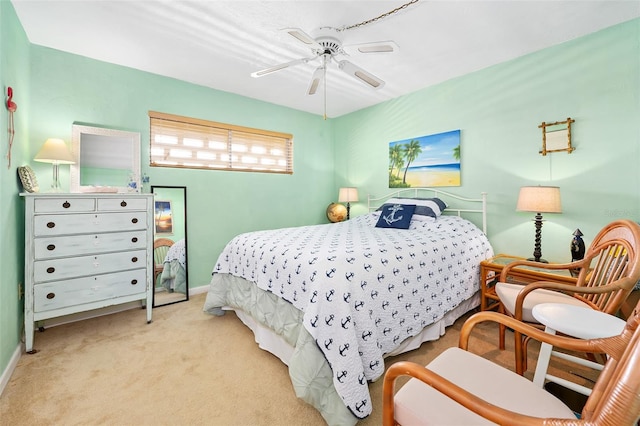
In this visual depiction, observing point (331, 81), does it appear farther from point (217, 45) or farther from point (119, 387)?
point (119, 387)

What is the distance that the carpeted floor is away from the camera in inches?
60.8

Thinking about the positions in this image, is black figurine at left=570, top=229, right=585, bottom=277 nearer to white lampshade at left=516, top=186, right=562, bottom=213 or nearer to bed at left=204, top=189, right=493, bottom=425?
white lampshade at left=516, top=186, right=562, bottom=213

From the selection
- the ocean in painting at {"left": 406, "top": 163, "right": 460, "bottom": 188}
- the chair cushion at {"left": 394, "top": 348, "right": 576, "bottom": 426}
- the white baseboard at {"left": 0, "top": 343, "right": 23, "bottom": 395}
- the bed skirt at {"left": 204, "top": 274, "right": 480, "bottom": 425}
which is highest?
the ocean in painting at {"left": 406, "top": 163, "right": 460, "bottom": 188}

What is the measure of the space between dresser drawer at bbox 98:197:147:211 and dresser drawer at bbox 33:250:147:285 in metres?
0.41

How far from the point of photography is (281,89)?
3600mm

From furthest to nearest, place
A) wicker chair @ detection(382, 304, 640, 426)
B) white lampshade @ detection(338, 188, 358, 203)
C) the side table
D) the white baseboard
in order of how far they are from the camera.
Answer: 1. white lampshade @ detection(338, 188, 358, 203)
2. the white baseboard
3. the side table
4. wicker chair @ detection(382, 304, 640, 426)

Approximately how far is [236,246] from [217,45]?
6.25 feet

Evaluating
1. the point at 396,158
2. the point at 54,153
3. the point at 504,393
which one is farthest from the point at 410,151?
the point at 54,153

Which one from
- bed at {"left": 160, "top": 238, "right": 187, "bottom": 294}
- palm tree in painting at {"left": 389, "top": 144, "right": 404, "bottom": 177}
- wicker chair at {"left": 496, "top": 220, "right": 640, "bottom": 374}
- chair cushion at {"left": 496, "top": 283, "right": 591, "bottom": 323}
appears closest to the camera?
wicker chair at {"left": 496, "top": 220, "right": 640, "bottom": 374}

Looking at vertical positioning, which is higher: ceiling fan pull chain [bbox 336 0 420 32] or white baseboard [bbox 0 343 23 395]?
ceiling fan pull chain [bbox 336 0 420 32]

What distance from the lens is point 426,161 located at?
360 centimetres

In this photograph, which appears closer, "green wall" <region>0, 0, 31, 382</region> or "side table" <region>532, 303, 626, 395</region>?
"side table" <region>532, 303, 626, 395</region>

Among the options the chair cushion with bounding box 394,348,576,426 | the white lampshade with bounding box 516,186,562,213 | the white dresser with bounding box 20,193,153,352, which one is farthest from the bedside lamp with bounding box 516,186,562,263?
the white dresser with bounding box 20,193,153,352

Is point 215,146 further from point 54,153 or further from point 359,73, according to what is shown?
point 359,73
